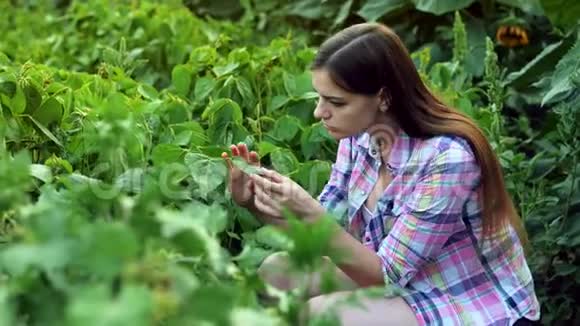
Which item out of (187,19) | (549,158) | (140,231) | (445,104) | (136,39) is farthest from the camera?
(187,19)

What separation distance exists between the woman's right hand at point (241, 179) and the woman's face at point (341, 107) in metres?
0.18

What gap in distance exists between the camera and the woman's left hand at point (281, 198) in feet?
7.90

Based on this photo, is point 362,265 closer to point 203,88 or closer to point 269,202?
point 269,202

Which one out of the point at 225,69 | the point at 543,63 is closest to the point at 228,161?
the point at 225,69

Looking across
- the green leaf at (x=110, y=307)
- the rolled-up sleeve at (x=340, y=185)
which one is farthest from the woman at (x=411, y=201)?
the green leaf at (x=110, y=307)

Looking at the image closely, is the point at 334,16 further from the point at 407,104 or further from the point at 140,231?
the point at 140,231

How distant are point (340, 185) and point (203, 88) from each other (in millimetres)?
663

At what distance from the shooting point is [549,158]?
356cm

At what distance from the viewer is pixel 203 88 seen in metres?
3.27

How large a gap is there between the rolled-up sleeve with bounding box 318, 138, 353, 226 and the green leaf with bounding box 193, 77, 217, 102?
56cm

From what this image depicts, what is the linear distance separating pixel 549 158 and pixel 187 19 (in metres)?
1.77

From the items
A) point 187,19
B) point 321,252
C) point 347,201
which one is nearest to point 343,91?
point 347,201

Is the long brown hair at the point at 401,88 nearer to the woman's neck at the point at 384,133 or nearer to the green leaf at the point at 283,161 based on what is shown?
the woman's neck at the point at 384,133

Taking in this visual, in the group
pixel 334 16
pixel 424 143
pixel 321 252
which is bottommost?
pixel 334 16
